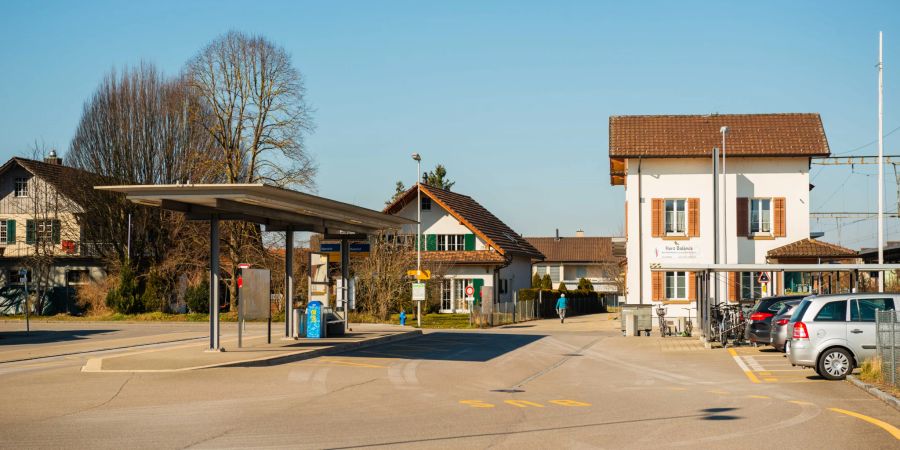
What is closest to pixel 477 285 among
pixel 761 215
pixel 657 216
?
pixel 657 216

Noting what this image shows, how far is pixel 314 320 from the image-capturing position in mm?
28109

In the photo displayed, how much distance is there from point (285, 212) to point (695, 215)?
24.6m

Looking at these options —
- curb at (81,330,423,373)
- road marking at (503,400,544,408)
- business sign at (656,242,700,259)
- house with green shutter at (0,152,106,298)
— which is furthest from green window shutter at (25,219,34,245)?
road marking at (503,400,544,408)

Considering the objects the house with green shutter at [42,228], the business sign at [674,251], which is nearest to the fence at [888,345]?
the business sign at [674,251]

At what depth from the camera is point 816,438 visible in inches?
447

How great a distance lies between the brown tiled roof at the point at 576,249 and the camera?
321 ft

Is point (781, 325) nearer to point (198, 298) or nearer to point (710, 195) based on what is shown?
point (710, 195)

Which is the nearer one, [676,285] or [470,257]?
[676,285]

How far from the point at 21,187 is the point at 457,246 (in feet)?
90.4

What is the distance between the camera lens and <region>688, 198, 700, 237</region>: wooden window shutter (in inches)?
1722

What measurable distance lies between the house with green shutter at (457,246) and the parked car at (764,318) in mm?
28843

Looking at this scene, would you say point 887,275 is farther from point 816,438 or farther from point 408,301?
point 816,438

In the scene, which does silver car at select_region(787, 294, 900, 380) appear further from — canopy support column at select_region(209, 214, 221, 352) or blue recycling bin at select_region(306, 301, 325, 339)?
blue recycling bin at select_region(306, 301, 325, 339)

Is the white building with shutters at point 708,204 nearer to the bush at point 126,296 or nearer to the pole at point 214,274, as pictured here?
the pole at point 214,274
